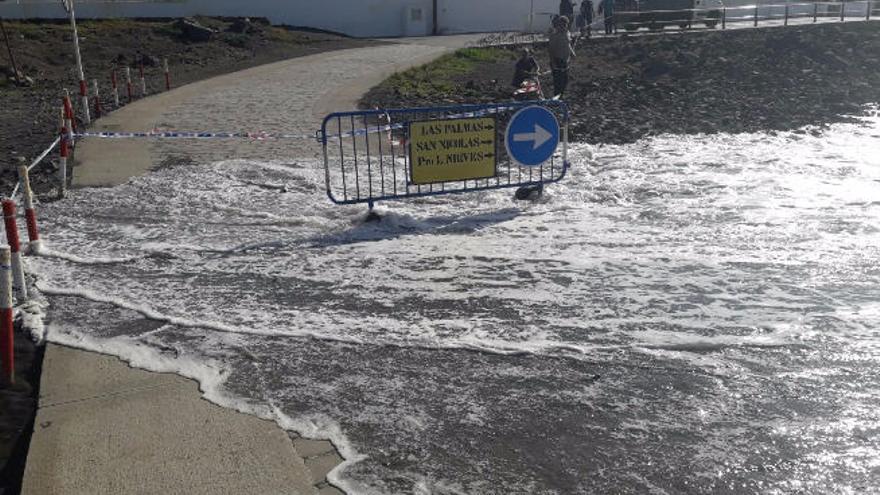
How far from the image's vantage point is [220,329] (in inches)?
287

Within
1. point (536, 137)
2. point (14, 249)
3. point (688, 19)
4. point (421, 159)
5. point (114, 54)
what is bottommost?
point (14, 249)

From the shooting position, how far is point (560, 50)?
19.4 meters

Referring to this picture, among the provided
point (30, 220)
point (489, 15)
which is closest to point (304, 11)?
point (489, 15)

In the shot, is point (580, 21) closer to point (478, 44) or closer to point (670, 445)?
point (478, 44)

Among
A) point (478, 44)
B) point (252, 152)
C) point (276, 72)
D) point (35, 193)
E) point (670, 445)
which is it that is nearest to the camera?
point (670, 445)

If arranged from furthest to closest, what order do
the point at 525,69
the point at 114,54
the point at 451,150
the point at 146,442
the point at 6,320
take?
the point at 114,54
the point at 525,69
the point at 451,150
the point at 6,320
the point at 146,442

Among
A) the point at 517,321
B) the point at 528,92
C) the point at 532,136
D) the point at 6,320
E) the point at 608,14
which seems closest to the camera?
the point at 6,320

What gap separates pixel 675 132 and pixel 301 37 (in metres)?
24.2

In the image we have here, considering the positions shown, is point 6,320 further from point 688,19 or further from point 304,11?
point 304,11

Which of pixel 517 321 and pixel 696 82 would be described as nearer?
pixel 517 321

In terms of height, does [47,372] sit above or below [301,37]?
below

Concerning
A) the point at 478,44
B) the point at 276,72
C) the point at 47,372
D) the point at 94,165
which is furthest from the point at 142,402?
the point at 478,44

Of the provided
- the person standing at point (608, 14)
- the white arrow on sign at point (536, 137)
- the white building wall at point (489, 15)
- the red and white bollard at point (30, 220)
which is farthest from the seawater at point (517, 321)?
the white building wall at point (489, 15)

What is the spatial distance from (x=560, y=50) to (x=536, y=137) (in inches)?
342
